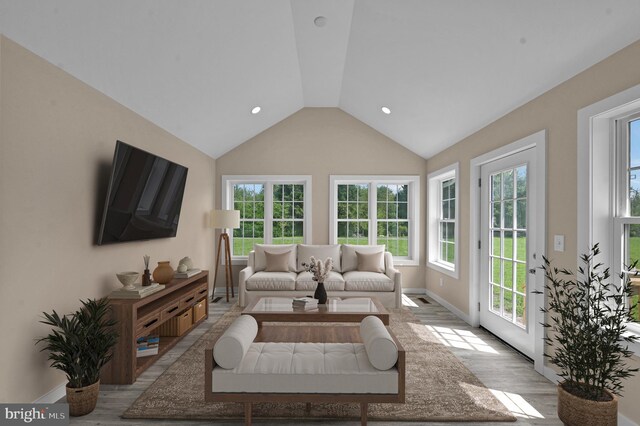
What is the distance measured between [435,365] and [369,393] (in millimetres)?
1311

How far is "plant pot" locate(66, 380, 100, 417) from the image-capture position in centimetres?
224

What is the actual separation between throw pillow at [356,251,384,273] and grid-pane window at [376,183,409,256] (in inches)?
33.5

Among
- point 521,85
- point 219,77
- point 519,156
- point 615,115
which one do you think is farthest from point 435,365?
point 219,77

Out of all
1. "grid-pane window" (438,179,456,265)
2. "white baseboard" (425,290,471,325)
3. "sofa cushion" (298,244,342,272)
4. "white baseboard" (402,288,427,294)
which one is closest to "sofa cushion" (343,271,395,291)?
"sofa cushion" (298,244,342,272)

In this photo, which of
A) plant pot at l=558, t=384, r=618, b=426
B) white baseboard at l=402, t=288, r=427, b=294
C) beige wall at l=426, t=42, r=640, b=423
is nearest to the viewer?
plant pot at l=558, t=384, r=618, b=426

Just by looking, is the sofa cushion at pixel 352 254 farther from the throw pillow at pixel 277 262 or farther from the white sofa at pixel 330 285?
the throw pillow at pixel 277 262

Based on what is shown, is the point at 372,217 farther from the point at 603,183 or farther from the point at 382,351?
the point at 382,351

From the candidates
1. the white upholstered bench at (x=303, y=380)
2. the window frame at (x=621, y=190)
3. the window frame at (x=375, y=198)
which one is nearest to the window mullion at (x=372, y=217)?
the window frame at (x=375, y=198)

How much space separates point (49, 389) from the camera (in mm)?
2354

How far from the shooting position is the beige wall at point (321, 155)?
5922 millimetres

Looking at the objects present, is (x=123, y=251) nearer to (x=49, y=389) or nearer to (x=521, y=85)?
(x=49, y=389)

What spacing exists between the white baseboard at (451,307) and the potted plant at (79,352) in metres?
3.87

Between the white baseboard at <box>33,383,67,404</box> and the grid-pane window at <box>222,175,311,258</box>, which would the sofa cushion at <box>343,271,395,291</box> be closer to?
the grid-pane window at <box>222,175,311,258</box>

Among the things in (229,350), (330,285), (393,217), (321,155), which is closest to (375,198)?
(393,217)
